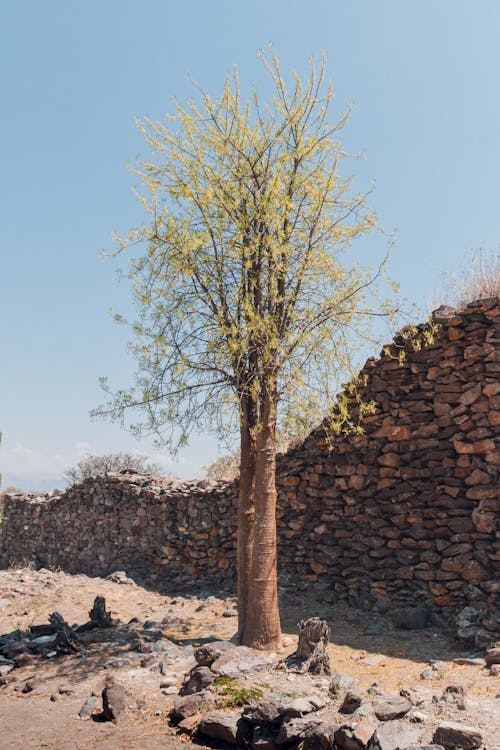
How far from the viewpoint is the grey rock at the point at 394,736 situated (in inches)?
162

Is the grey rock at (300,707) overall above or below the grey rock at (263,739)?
above

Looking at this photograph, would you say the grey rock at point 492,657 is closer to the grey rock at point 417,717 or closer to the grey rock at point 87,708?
the grey rock at point 417,717

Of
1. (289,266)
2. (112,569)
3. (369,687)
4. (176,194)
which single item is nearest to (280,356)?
(289,266)

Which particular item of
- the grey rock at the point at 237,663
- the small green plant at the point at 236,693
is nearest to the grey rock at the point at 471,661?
the grey rock at the point at 237,663

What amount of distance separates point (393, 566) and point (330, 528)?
1.32 metres

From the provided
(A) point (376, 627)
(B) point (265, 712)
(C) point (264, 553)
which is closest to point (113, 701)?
(B) point (265, 712)

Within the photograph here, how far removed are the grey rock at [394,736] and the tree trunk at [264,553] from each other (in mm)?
2982

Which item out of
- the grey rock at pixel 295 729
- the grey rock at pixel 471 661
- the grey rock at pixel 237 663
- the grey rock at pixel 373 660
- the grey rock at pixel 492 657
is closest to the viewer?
Result: the grey rock at pixel 295 729

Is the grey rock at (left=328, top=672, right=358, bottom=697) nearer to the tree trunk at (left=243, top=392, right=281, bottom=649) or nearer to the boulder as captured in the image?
the boulder

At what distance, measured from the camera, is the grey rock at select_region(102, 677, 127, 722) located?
538 centimetres

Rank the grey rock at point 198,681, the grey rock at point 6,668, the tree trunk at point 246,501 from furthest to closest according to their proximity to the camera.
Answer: the tree trunk at point 246,501, the grey rock at point 6,668, the grey rock at point 198,681

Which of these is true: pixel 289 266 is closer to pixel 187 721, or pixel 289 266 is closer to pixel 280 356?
pixel 280 356

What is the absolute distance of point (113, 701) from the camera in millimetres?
5477

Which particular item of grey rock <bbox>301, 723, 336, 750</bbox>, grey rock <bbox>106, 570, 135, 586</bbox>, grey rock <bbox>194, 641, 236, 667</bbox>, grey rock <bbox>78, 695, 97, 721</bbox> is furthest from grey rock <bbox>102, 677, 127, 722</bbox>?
grey rock <bbox>106, 570, 135, 586</bbox>
